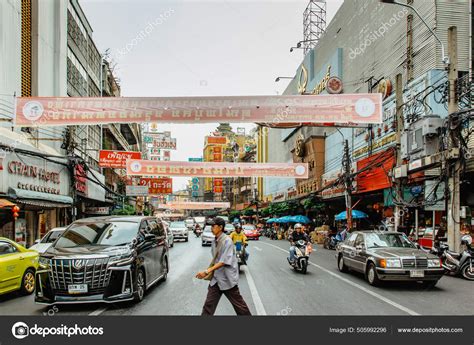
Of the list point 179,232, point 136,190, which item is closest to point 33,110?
point 179,232

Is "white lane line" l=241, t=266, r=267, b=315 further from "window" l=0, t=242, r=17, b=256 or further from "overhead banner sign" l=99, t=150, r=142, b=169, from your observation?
"overhead banner sign" l=99, t=150, r=142, b=169

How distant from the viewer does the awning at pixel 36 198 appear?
16.3 meters

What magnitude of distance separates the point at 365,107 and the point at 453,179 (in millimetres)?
4678

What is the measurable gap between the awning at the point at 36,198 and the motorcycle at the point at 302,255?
1074 centimetres

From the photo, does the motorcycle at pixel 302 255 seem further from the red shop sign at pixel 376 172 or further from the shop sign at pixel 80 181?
the shop sign at pixel 80 181

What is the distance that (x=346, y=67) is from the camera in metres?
34.3

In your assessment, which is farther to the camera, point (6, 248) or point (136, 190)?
point (136, 190)

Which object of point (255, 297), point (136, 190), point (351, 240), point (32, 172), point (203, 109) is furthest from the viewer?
point (136, 190)

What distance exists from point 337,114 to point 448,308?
7148 mm

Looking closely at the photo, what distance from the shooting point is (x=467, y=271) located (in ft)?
43.1

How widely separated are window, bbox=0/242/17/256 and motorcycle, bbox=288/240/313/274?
8.37m

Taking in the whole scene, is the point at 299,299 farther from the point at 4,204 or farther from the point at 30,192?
the point at 30,192

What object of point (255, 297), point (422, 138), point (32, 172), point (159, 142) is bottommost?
point (255, 297)
